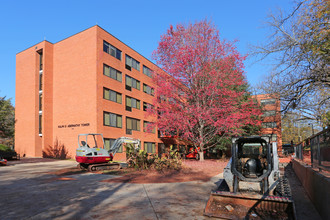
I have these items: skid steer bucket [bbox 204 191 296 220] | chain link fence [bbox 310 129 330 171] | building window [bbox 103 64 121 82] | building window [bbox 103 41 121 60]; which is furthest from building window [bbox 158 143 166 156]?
skid steer bucket [bbox 204 191 296 220]

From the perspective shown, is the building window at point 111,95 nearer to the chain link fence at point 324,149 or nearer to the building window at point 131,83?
the building window at point 131,83

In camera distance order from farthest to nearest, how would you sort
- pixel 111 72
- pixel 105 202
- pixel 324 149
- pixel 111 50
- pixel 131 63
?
1. pixel 131 63
2. pixel 111 50
3. pixel 111 72
4. pixel 105 202
5. pixel 324 149

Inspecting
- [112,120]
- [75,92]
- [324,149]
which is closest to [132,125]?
[112,120]

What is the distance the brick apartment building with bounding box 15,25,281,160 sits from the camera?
2956 centimetres

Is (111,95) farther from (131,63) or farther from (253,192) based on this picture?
(253,192)

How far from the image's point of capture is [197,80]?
70.6ft

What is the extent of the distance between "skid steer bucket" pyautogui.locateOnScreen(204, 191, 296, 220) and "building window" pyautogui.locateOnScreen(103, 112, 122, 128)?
25173 millimetres

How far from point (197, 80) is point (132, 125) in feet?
57.5

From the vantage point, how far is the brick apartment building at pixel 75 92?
2956 centimetres

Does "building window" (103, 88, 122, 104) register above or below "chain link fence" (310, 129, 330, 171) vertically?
above

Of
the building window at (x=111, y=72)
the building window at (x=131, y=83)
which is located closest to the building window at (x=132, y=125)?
the building window at (x=131, y=83)

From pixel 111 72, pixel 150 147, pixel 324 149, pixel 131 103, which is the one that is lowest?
pixel 150 147

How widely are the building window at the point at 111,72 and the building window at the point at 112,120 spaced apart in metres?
5.25

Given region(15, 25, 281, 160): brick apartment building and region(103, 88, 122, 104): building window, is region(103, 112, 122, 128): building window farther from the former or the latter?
region(103, 88, 122, 104): building window
